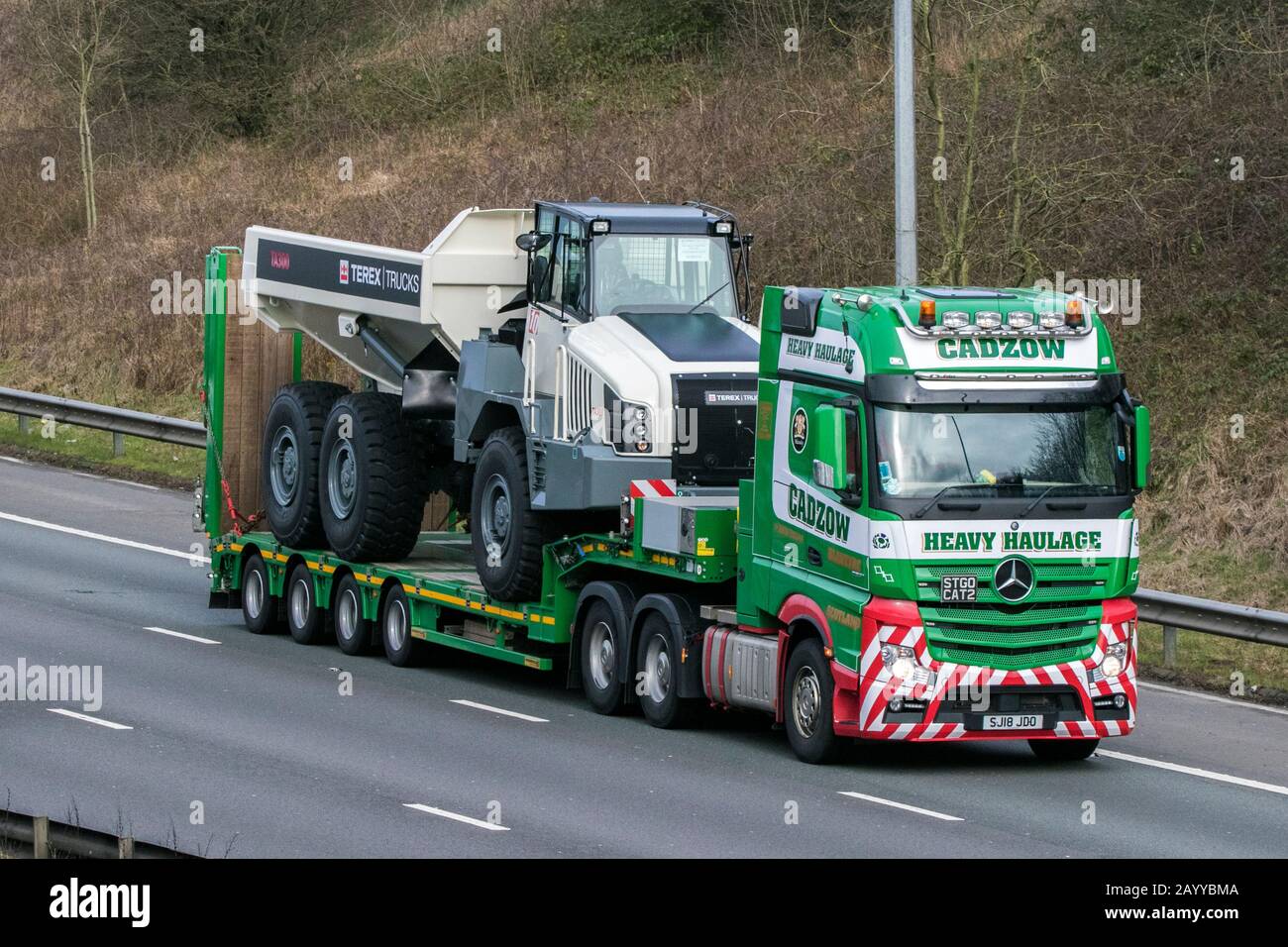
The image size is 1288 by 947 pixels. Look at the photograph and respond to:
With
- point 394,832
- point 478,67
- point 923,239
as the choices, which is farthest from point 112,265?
point 394,832

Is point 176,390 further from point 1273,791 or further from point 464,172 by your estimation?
point 1273,791

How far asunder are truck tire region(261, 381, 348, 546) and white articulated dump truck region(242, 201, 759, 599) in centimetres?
2

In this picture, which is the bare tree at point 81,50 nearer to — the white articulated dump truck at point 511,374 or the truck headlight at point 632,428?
the white articulated dump truck at point 511,374

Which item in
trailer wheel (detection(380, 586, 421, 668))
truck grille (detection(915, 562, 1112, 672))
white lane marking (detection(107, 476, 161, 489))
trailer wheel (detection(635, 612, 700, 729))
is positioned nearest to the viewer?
truck grille (detection(915, 562, 1112, 672))

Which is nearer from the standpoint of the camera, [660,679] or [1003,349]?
[1003,349]

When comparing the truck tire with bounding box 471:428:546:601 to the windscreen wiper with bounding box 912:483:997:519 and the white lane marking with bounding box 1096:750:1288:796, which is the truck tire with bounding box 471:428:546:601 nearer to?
the windscreen wiper with bounding box 912:483:997:519

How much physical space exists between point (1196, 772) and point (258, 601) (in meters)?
9.80

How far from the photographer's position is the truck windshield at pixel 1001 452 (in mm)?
14180

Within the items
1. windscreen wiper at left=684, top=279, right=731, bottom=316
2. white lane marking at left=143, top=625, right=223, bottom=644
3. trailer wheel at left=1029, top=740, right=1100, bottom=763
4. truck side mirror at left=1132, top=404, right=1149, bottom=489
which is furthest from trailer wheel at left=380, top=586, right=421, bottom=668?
truck side mirror at left=1132, top=404, right=1149, bottom=489

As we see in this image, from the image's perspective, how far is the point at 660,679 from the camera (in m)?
16.4

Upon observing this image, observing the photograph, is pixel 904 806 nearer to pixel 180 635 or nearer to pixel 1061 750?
pixel 1061 750

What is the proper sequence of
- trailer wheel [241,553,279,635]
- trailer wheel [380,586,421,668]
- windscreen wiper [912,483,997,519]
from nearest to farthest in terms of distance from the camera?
windscreen wiper [912,483,997,519] → trailer wheel [380,586,421,668] → trailer wheel [241,553,279,635]

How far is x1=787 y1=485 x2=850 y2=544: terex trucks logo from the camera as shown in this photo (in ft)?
47.4

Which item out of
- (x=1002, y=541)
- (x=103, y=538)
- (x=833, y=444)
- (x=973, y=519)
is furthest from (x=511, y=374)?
(x=103, y=538)
